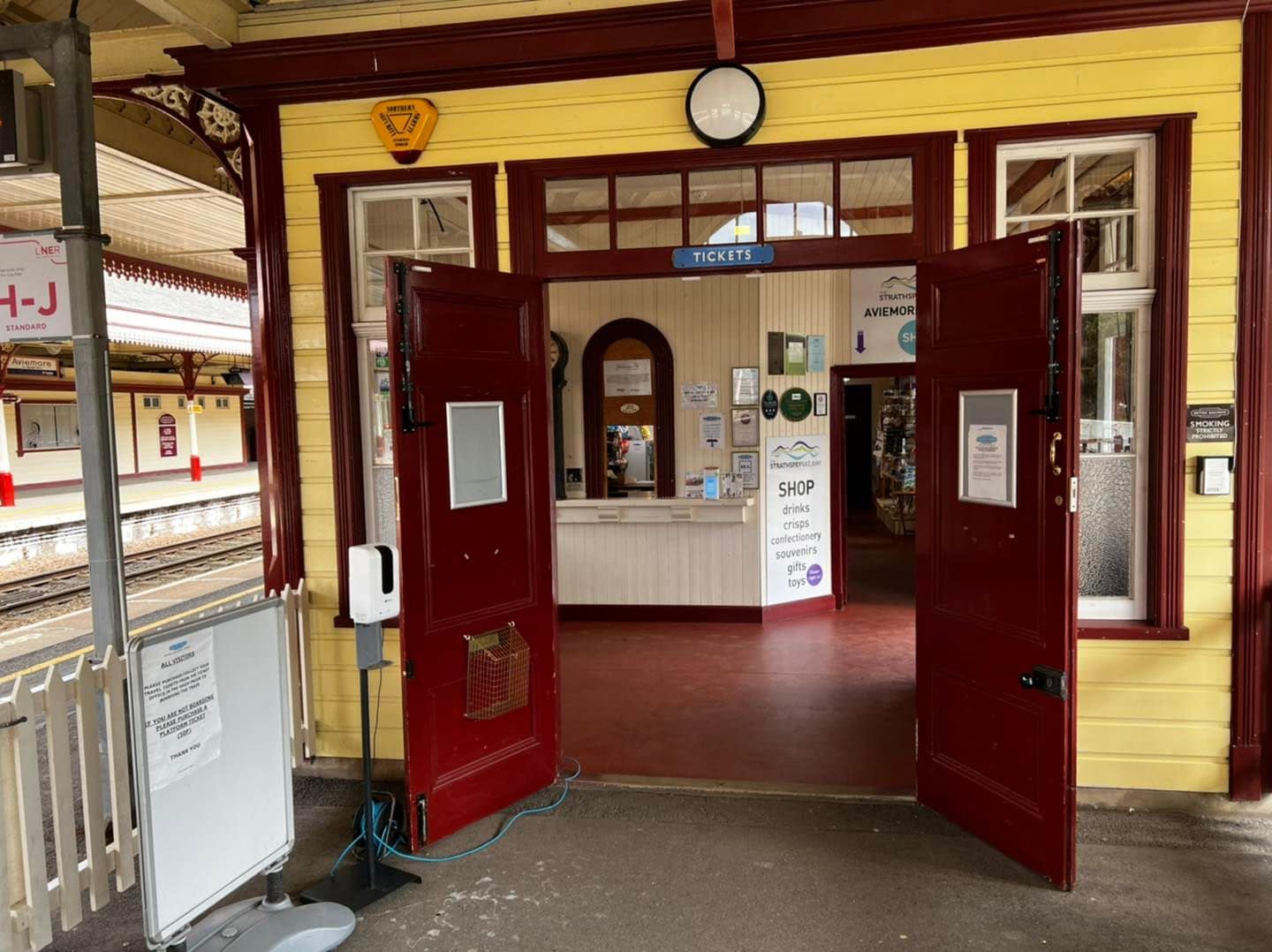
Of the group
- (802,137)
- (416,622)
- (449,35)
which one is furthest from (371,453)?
(802,137)

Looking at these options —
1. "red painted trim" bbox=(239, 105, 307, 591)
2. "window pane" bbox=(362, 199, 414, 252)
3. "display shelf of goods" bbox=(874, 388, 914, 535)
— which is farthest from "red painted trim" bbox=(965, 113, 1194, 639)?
"display shelf of goods" bbox=(874, 388, 914, 535)

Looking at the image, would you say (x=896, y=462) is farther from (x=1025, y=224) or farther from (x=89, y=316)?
(x=89, y=316)

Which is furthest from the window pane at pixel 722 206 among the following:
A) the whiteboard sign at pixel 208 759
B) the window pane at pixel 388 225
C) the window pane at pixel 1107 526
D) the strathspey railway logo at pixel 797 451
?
the strathspey railway logo at pixel 797 451

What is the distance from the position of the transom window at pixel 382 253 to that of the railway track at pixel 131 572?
4.77m

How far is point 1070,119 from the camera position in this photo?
3.62 metres

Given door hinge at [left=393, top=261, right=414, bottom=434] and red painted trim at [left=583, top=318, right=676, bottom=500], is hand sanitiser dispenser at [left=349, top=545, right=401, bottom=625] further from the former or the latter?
red painted trim at [left=583, top=318, right=676, bottom=500]

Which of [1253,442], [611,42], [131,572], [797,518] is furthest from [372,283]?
[131,572]

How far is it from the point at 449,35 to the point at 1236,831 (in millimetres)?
4809

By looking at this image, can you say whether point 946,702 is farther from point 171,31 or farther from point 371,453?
point 171,31

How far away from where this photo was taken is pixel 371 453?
4.29 meters

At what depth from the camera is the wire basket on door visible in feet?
12.1

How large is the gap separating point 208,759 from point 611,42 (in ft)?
10.7

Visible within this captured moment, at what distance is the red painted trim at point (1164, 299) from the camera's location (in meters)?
3.54

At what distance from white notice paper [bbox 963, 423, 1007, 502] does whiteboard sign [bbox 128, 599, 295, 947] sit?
264 cm
